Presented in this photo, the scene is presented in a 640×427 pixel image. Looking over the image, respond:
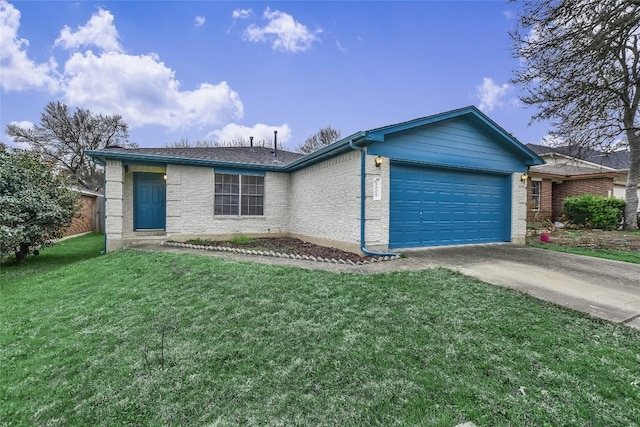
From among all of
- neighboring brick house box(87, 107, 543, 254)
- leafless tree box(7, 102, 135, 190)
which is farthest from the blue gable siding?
leafless tree box(7, 102, 135, 190)

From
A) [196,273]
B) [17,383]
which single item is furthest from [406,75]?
A: [17,383]

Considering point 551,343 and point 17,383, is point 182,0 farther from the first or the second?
point 551,343

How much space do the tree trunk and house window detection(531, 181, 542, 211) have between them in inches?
118

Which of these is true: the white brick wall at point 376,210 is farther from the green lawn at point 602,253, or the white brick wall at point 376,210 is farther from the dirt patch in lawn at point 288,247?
the green lawn at point 602,253

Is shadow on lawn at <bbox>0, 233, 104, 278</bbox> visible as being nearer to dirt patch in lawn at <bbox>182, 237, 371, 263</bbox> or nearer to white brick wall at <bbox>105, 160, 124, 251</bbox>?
white brick wall at <bbox>105, 160, 124, 251</bbox>

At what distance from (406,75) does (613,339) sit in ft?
40.8


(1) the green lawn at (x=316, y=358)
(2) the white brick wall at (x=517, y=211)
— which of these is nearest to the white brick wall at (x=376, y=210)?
(1) the green lawn at (x=316, y=358)

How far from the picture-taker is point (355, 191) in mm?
6789

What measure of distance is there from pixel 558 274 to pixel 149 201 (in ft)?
36.3

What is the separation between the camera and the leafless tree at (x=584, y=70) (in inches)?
227

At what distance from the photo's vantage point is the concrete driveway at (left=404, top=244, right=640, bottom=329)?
12.0 feet

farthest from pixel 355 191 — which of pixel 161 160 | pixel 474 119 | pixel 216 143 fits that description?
pixel 216 143

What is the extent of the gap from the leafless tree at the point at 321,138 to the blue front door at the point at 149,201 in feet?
73.4

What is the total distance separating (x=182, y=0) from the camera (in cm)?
956
